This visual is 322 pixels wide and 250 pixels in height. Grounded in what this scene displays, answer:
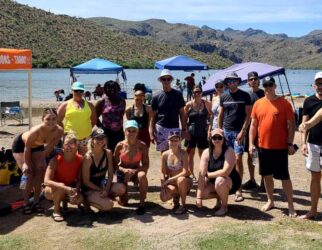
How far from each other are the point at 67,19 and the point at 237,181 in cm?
9860

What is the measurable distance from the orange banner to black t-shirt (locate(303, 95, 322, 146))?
4.49 meters

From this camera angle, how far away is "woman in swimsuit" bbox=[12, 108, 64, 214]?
19.4ft

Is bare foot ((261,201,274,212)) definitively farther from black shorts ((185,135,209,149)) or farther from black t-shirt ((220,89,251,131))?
black shorts ((185,135,209,149))

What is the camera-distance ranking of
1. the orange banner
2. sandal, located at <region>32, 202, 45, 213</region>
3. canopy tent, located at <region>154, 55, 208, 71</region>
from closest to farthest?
Result: sandal, located at <region>32, 202, 45, 213</region> → the orange banner → canopy tent, located at <region>154, 55, 208, 71</region>

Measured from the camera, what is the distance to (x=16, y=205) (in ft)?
20.6

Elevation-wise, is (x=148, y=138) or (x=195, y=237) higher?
(x=148, y=138)

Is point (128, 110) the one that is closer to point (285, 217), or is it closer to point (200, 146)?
point (200, 146)

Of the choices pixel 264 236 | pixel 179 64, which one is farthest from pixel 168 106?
pixel 179 64

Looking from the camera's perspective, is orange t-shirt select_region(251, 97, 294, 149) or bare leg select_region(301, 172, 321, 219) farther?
orange t-shirt select_region(251, 97, 294, 149)

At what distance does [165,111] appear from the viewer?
6.50 meters

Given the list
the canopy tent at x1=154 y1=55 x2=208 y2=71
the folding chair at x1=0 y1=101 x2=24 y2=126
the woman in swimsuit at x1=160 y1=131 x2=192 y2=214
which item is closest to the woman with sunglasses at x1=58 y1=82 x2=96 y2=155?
the woman in swimsuit at x1=160 y1=131 x2=192 y2=214

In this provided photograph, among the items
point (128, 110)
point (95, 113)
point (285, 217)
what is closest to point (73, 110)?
point (95, 113)

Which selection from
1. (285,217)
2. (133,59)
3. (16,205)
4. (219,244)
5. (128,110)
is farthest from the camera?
(133,59)

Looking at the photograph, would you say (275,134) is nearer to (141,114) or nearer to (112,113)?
(141,114)
